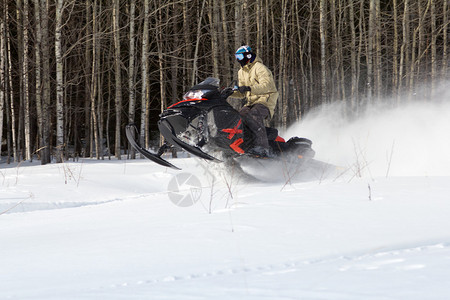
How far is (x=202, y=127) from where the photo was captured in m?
5.93

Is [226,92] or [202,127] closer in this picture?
[202,127]

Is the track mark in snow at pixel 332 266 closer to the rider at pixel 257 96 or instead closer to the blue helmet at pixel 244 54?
the rider at pixel 257 96

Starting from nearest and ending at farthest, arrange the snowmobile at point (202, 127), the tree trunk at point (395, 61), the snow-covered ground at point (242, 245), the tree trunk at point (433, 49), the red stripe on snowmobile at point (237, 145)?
the snow-covered ground at point (242, 245), the snowmobile at point (202, 127), the red stripe on snowmobile at point (237, 145), the tree trunk at point (433, 49), the tree trunk at point (395, 61)

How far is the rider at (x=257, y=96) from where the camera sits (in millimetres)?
6613

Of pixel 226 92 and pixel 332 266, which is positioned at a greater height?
pixel 226 92

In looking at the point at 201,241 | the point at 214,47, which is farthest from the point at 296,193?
the point at 214,47

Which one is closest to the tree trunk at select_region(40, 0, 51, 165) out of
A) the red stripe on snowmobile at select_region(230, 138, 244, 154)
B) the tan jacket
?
the tan jacket

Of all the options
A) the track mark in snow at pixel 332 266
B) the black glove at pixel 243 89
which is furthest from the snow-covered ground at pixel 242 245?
the black glove at pixel 243 89

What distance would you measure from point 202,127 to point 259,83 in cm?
129

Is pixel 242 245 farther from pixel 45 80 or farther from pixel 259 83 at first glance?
pixel 45 80

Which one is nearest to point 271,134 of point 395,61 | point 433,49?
point 395,61

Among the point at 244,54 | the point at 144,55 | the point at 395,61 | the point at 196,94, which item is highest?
the point at 395,61

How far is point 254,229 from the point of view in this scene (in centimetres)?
319

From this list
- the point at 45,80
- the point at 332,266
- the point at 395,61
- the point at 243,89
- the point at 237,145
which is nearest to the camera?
the point at 332,266
